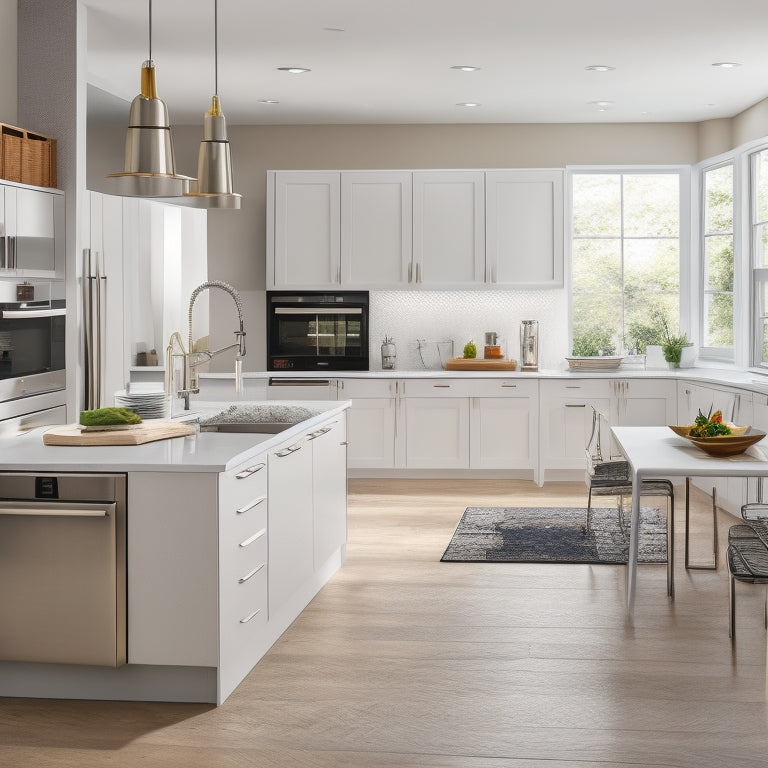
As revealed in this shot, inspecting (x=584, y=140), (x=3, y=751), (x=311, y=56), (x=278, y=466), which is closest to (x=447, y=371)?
(x=584, y=140)

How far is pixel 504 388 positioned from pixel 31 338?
4070mm

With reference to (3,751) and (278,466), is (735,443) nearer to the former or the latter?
(278,466)

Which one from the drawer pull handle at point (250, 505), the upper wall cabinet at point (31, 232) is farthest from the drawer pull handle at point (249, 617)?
the upper wall cabinet at point (31, 232)

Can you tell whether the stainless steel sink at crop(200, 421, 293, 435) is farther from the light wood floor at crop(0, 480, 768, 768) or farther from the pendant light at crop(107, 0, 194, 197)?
the pendant light at crop(107, 0, 194, 197)

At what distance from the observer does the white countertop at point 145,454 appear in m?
3.29

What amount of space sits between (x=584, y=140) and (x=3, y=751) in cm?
677

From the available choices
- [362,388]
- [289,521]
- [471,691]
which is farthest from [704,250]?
[471,691]

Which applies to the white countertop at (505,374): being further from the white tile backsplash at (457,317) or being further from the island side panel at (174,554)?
the island side panel at (174,554)

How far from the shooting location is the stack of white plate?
427cm

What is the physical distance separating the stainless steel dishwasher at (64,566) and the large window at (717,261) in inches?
235

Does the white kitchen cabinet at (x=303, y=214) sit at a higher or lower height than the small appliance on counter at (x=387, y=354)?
higher

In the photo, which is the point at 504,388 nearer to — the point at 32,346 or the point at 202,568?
the point at 32,346

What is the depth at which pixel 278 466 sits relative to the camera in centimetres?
399

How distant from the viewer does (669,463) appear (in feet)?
13.9
